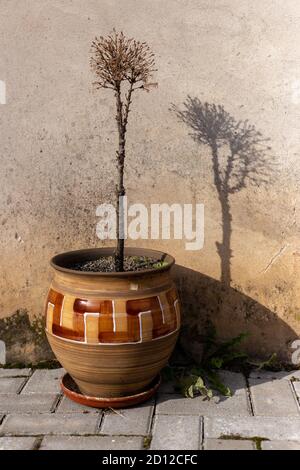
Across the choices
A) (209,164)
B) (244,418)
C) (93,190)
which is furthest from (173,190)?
(244,418)

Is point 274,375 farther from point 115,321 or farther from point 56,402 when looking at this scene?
point 56,402

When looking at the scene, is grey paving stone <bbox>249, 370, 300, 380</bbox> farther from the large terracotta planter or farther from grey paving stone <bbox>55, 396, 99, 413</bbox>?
grey paving stone <bbox>55, 396, 99, 413</bbox>

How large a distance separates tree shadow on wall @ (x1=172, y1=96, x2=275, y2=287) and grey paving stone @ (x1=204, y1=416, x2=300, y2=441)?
137cm

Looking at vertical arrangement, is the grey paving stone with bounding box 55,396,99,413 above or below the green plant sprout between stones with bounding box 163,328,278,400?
below

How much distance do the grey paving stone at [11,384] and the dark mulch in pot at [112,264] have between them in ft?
2.75

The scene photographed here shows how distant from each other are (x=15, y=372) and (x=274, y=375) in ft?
5.53

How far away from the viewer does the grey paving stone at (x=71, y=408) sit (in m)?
3.22

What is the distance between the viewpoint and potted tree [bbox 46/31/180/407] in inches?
120

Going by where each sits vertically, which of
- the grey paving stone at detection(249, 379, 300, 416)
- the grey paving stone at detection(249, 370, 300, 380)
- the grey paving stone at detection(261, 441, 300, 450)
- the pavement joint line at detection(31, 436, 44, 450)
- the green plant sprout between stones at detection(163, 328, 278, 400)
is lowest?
the pavement joint line at detection(31, 436, 44, 450)

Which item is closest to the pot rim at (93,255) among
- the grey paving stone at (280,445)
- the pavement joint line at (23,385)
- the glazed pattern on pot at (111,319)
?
the glazed pattern on pot at (111,319)

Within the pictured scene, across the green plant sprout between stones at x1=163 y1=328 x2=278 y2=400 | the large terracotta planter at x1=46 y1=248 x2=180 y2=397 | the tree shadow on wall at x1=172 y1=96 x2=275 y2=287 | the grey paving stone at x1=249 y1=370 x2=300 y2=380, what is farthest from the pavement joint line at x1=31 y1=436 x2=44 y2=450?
the tree shadow on wall at x1=172 y1=96 x2=275 y2=287

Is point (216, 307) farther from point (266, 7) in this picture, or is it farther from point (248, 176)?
point (266, 7)

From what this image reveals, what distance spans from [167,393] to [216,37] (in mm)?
2254

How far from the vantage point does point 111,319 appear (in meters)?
3.04
